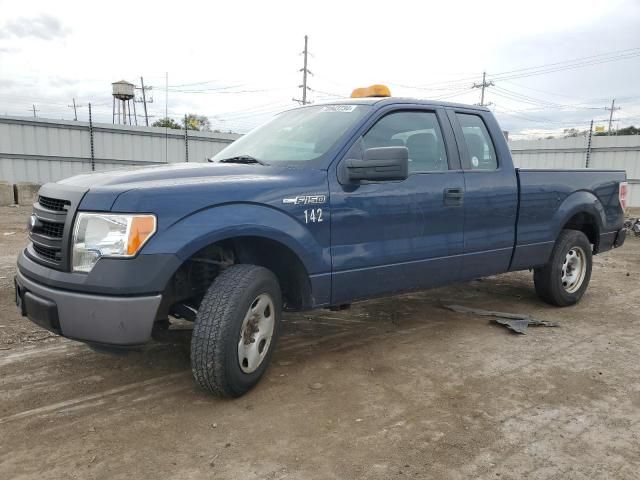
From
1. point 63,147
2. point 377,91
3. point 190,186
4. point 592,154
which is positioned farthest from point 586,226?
point 63,147

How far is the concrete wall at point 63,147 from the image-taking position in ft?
51.5

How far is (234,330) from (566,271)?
3.89 metres

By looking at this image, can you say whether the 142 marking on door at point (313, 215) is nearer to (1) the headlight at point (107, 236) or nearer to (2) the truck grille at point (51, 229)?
(1) the headlight at point (107, 236)

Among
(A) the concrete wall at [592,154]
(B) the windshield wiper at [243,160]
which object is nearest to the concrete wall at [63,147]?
(A) the concrete wall at [592,154]

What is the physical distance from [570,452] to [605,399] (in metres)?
0.80

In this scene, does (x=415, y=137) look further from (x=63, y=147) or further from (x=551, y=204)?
(x=63, y=147)

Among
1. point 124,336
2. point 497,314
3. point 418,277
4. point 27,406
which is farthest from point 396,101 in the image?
point 27,406

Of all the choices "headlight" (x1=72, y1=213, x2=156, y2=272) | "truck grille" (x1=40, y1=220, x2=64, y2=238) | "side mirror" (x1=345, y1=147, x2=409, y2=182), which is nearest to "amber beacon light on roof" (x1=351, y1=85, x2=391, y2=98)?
"side mirror" (x1=345, y1=147, x2=409, y2=182)

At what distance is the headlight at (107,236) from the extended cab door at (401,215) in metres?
1.24

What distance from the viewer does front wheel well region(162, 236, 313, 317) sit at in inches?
121

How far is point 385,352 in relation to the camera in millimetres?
3865

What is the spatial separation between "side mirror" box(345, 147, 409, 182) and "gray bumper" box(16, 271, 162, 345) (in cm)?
146

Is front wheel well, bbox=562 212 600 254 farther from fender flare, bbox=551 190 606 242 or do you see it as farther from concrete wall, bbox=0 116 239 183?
concrete wall, bbox=0 116 239 183

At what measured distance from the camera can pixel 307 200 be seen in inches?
126
